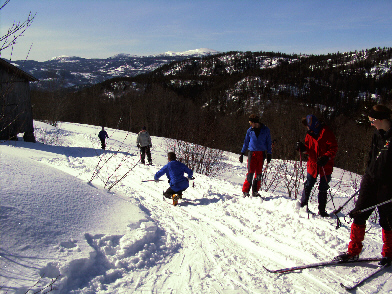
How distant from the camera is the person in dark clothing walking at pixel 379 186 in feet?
9.06

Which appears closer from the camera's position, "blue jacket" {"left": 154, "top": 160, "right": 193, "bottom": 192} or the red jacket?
the red jacket

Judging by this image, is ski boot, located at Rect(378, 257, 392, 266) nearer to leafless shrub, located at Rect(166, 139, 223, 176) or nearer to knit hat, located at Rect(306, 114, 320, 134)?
knit hat, located at Rect(306, 114, 320, 134)

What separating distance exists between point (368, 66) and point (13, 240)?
144 metres

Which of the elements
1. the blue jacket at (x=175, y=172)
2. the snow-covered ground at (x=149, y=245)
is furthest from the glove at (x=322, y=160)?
the blue jacket at (x=175, y=172)

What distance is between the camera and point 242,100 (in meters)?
96.9

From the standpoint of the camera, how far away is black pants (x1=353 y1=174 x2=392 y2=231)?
2789mm

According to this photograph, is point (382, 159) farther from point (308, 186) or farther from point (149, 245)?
point (149, 245)

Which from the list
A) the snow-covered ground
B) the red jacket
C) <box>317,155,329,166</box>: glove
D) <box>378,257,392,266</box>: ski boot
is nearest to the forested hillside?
the snow-covered ground

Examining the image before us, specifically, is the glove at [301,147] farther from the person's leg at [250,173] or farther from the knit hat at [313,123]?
the person's leg at [250,173]

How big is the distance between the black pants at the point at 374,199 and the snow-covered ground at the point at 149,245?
22.9 inches

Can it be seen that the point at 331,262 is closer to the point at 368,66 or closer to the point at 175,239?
the point at 175,239

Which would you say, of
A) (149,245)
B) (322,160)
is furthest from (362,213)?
(149,245)

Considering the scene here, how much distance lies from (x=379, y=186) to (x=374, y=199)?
19 cm

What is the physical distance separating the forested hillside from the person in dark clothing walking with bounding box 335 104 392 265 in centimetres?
342
